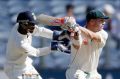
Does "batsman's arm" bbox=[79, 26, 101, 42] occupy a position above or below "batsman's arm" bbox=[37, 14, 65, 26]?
below

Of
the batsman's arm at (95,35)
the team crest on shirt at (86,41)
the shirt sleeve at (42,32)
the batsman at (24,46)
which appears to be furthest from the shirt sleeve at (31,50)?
the batsman's arm at (95,35)

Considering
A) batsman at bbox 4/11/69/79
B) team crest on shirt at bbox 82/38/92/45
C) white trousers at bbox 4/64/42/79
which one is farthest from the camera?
white trousers at bbox 4/64/42/79

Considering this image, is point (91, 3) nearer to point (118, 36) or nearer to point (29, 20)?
point (118, 36)

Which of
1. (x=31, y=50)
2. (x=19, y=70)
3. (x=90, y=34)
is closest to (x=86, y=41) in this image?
(x=90, y=34)

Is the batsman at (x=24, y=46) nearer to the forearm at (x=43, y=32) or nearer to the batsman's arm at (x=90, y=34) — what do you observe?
the forearm at (x=43, y=32)

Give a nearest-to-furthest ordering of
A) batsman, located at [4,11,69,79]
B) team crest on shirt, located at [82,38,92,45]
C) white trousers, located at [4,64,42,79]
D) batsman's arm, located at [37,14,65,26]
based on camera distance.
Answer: batsman's arm, located at [37,14,65,26] < team crest on shirt, located at [82,38,92,45] < batsman, located at [4,11,69,79] < white trousers, located at [4,64,42,79]

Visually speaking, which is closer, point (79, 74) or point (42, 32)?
point (79, 74)

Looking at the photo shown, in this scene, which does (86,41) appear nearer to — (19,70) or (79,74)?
(79,74)

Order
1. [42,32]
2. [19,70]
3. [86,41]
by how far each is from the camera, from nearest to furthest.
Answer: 1. [86,41]
2. [19,70]
3. [42,32]

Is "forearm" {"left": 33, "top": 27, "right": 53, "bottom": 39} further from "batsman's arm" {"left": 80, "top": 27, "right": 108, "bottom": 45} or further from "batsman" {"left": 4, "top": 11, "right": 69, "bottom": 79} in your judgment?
"batsman's arm" {"left": 80, "top": 27, "right": 108, "bottom": 45}

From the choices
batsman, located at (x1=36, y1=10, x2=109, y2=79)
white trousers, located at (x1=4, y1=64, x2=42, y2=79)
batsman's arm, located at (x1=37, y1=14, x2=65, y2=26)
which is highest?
batsman's arm, located at (x1=37, y1=14, x2=65, y2=26)

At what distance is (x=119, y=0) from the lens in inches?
621

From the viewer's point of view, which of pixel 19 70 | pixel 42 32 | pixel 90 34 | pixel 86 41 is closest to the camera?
pixel 90 34

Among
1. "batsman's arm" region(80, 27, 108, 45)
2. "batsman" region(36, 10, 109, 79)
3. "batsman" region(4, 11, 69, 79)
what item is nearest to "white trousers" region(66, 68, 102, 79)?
"batsman" region(36, 10, 109, 79)
